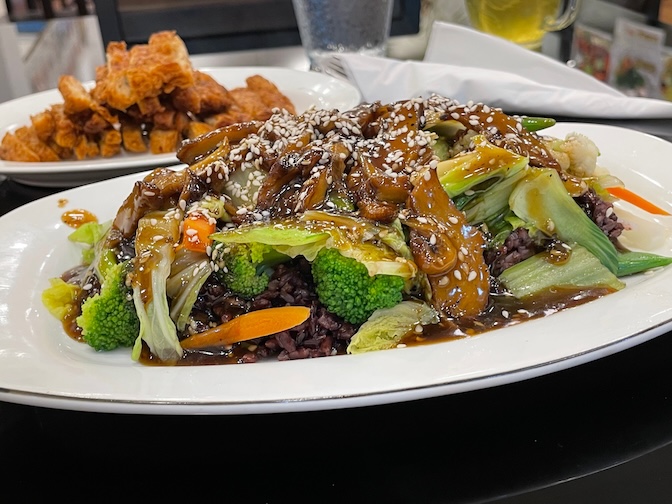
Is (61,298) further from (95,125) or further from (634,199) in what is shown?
(634,199)

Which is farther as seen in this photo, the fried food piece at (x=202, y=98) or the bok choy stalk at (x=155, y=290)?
the fried food piece at (x=202, y=98)

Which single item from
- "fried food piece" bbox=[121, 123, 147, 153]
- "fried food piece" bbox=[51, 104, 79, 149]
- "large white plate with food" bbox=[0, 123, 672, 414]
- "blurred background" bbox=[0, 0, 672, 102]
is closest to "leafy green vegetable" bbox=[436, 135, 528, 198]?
"large white plate with food" bbox=[0, 123, 672, 414]

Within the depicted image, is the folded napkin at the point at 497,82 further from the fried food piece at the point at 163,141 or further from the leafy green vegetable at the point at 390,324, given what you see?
the leafy green vegetable at the point at 390,324

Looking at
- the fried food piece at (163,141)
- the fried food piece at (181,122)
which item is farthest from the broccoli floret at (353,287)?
the fried food piece at (181,122)

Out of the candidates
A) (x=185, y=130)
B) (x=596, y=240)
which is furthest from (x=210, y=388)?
(x=185, y=130)

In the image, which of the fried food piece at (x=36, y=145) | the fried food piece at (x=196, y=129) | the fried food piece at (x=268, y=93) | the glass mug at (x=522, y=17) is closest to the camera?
the fried food piece at (x=36, y=145)

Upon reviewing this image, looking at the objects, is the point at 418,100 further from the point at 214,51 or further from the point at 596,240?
the point at 214,51

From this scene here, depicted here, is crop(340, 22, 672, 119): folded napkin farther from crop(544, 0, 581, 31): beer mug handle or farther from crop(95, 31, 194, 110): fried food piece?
crop(95, 31, 194, 110): fried food piece
